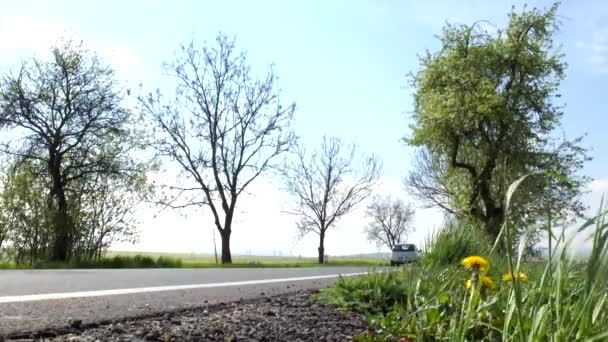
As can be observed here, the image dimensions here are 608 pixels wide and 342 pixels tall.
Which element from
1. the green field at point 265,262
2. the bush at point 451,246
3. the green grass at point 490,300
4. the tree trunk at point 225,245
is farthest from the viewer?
the tree trunk at point 225,245

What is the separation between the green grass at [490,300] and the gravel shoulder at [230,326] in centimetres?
30

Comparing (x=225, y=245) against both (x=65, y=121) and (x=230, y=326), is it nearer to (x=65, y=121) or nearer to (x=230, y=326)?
(x=65, y=121)

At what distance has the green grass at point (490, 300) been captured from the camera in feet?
7.49

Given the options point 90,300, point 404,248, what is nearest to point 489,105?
point 404,248

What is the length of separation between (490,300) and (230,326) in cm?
162

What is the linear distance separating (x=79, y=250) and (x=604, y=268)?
881 inches

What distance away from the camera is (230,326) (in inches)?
155

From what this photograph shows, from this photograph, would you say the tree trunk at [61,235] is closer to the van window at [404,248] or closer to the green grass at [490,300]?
the green grass at [490,300]

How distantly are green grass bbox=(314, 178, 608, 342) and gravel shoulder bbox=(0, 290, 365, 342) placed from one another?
296 millimetres

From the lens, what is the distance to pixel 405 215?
196 feet

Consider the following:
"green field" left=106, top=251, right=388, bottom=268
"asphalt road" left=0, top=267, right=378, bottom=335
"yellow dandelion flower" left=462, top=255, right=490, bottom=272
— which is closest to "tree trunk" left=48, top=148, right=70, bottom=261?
"green field" left=106, top=251, right=388, bottom=268

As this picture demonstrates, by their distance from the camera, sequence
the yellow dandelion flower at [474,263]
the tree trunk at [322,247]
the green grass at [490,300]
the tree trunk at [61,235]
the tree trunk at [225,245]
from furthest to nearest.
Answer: the tree trunk at [322,247], the tree trunk at [225,245], the tree trunk at [61,235], the yellow dandelion flower at [474,263], the green grass at [490,300]

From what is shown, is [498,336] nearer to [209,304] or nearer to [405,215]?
[209,304]

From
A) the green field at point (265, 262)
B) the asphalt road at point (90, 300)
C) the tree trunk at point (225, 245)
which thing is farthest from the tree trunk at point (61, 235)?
the asphalt road at point (90, 300)
